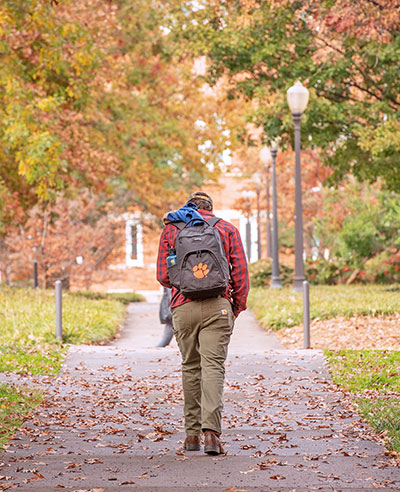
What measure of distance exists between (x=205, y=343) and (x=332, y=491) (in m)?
1.54

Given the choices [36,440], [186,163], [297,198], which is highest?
[186,163]

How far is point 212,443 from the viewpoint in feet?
21.0

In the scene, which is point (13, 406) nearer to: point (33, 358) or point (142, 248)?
point (33, 358)

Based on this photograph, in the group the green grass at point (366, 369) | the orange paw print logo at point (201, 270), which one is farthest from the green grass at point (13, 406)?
the green grass at point (366, 369)

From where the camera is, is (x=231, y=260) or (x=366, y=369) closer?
(x=231, y=260)

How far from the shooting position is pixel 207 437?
253 inches

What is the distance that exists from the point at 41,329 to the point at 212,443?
8.22 metres

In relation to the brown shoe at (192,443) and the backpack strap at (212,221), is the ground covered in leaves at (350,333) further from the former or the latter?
the backpack strap at (212,221)

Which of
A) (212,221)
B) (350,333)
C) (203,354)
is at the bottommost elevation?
(350,333)

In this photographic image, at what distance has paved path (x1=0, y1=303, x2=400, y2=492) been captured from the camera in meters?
5.70

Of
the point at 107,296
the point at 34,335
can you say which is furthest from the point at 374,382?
the point at 107,296

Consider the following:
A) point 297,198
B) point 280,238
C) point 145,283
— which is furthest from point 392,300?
point 145,283

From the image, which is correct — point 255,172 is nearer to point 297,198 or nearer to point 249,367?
point 297,198

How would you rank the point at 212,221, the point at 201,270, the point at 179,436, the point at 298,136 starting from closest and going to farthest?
the point at 201,270 → the point at 212,221 → the point at 179,436 → the point at 298,136
